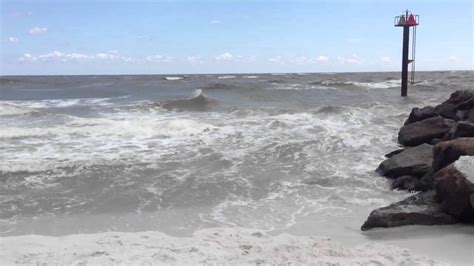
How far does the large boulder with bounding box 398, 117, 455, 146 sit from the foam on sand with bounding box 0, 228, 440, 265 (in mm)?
5805

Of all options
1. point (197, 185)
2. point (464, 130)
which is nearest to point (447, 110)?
point (464, 130)

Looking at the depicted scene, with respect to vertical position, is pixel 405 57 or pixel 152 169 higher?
pixel 405 57

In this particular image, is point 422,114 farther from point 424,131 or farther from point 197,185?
point 197,185

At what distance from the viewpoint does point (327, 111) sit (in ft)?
55.9

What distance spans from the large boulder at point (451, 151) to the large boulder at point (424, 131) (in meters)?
3.40

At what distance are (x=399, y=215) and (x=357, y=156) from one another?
417 cm

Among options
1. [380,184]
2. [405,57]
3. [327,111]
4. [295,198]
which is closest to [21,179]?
[295,198]

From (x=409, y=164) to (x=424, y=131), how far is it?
2.81 metres

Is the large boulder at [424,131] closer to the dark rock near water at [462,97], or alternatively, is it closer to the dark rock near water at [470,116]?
the dark rock near water at [470,116]

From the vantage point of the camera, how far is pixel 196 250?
417cm

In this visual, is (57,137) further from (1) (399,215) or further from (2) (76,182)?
(1) (399,215)

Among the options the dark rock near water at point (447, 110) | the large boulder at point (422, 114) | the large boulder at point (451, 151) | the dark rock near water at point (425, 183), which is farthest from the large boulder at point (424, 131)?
the large boulder at point (451, 151)

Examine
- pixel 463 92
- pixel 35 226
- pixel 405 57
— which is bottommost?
pixel 35 226

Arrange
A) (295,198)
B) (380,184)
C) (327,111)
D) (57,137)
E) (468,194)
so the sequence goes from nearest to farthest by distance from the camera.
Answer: (468,194)
(295,198)
(380,184)
(57,137)
(327,111)
